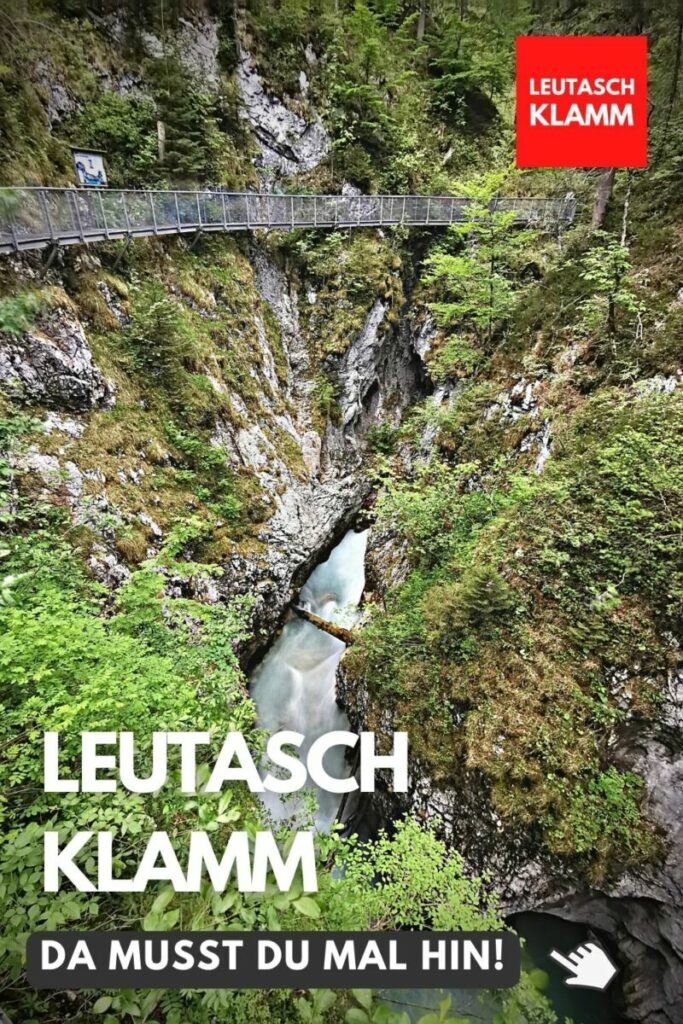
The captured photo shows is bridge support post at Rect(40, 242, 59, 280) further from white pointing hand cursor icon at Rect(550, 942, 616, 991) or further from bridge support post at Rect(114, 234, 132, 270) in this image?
white pointing hand cursor icon at Rect(550, 942, 616, 991)

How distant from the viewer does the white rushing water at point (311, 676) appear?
28.0 ft

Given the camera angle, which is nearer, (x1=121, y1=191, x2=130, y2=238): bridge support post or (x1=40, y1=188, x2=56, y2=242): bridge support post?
(x1=40, y1=188, x2=56, y2=242): bridge support post

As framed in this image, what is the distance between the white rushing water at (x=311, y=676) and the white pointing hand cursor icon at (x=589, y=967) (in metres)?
3.73

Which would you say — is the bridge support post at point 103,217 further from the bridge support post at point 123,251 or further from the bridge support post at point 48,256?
the bridge support post at point 48,256

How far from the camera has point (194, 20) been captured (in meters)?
13.2

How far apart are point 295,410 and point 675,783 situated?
11.8m

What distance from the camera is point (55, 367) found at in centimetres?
786

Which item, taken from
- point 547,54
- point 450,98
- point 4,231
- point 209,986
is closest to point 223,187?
point 4,231

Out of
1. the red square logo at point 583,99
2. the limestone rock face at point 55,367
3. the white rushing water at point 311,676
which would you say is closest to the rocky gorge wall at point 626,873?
the white rushing water at point 311,676

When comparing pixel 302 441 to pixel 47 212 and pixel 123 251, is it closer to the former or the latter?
pixel 123 251

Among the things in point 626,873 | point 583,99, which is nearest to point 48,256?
point 583,99

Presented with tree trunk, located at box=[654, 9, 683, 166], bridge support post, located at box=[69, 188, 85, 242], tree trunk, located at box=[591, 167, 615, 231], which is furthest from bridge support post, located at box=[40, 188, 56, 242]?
tree trunk, located at box=[654, 9, 683, 166]

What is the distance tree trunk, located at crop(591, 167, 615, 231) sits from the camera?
1088cm

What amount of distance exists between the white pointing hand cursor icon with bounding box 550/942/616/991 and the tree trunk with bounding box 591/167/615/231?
13.8 meters
